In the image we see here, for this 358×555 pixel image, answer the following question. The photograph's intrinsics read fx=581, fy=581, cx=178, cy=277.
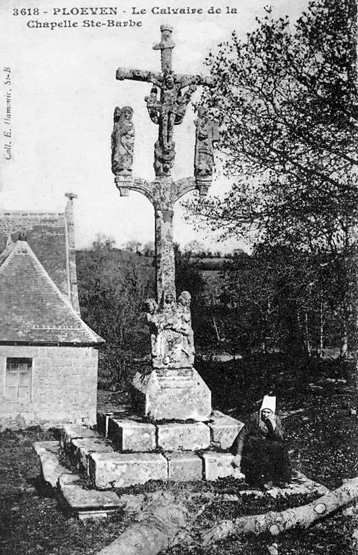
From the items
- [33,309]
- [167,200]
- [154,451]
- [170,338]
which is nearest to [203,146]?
[167,200]

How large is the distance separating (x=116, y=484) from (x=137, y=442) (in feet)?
1.90

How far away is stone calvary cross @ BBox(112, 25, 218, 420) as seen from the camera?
22.7ft

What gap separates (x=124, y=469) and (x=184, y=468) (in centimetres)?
65

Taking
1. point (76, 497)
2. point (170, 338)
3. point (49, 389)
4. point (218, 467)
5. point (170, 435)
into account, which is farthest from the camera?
point (49, 389)

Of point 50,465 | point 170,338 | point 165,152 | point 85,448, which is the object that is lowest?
point 50,465

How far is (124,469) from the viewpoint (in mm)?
6035

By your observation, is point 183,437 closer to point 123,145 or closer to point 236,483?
point 236,483

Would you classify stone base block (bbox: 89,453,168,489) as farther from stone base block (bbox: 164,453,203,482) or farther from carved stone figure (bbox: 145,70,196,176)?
carved stone figure (bbox: 145,70,196,176)

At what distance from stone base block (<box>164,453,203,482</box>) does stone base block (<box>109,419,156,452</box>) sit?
1.00 feet

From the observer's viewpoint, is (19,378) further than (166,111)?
Yes

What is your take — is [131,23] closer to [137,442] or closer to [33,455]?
[137,442]

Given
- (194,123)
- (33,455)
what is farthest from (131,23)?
(33,455)

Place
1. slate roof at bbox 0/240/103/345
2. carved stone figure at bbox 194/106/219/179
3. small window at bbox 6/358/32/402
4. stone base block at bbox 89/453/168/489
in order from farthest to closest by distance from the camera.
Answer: slate roof at bbox 0/240/103/345 → small window at bbox 6/358/32/402 → carved stone figure at bbox 194/106/219/179 → stone base block at bbox 89/453/168/489

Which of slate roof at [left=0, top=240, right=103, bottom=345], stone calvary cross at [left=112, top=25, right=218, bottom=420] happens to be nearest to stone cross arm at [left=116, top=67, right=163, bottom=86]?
stone calvary cross at [left=112, top=25, right=218, bottom=420]
